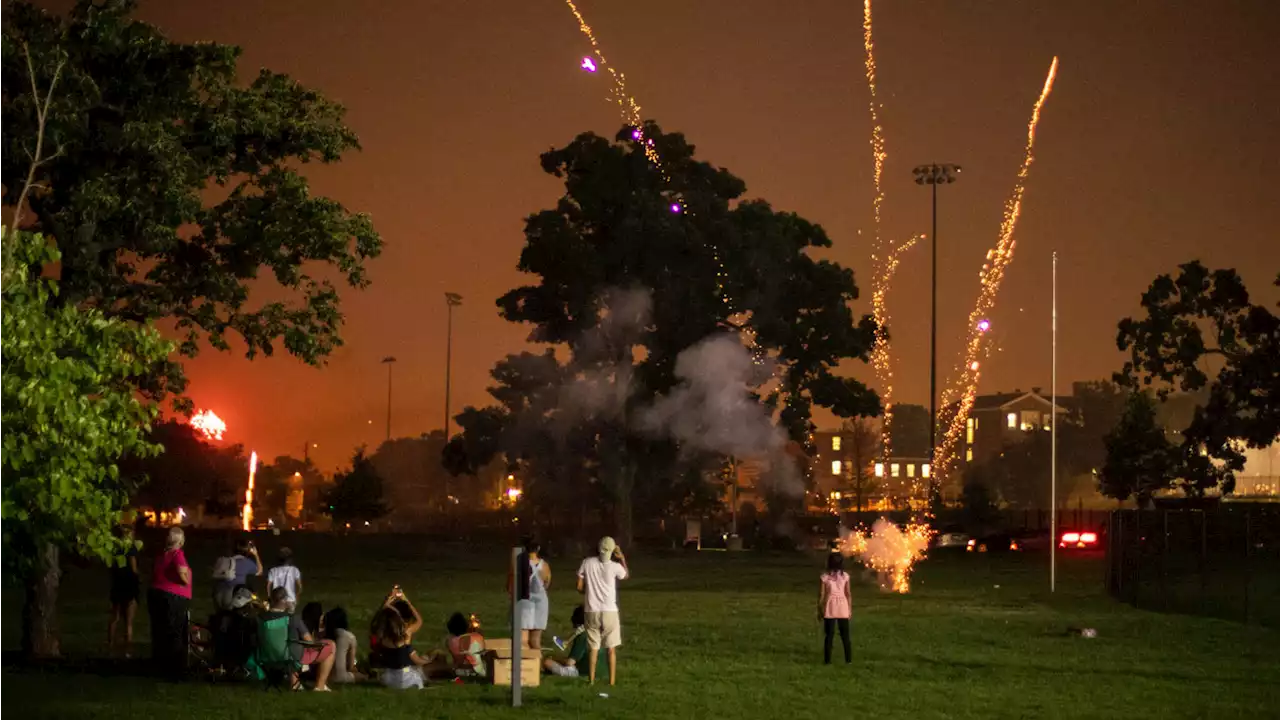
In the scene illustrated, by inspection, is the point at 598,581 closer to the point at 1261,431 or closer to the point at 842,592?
the point at 842,592

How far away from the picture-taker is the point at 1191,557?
39062 mm

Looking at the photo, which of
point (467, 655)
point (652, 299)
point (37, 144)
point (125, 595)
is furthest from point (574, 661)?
point (652, 299)

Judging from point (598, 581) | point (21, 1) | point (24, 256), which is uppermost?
point (21, 1)

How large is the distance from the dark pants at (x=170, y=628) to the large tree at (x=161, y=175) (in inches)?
76.1

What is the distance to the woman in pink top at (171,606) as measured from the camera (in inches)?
813

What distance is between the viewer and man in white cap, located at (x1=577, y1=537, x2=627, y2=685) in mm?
19688

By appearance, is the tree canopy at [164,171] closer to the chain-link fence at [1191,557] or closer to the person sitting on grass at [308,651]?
the person sitting on grass at [308,651]

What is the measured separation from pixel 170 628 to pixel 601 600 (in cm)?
564

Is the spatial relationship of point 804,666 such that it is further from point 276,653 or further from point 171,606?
point 171,606

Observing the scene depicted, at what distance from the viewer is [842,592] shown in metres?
22.4

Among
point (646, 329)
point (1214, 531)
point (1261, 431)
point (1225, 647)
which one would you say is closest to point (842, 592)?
point (1225, 647)

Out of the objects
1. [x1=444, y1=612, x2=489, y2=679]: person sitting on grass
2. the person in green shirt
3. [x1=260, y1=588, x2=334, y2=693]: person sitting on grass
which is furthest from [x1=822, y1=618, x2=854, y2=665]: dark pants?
[x1=260, y1=588, x2=334, y2=693]: person sitting on grass

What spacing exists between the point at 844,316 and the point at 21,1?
49346mm

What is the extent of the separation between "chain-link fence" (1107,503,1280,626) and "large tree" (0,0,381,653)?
20.1 m
